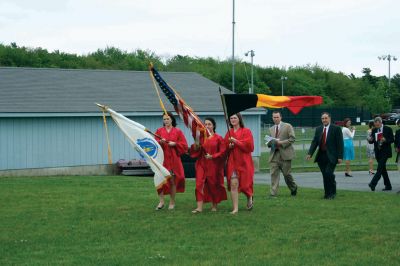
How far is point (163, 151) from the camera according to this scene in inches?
603

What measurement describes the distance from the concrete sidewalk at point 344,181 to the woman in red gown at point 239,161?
632cm

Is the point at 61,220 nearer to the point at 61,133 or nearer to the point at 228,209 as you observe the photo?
the point at 228,209

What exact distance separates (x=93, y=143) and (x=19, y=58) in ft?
172

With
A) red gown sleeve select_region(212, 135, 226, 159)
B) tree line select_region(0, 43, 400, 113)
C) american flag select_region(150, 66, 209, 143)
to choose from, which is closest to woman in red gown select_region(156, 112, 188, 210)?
american flag select_region(150, 66, 209, 143)

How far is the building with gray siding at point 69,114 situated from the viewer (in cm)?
2694

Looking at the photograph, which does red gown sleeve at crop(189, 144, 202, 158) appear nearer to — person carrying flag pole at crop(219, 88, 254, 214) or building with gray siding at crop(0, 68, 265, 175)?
person carrying flag pole at crop(219, 88, 254, 214)

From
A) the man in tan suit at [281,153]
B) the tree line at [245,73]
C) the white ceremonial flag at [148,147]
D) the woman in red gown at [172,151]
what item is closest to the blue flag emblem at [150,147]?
the white ceremonial flag at [148,147]

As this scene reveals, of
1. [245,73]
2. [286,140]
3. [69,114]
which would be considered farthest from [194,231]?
[245,73]

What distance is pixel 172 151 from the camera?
15.3 metres

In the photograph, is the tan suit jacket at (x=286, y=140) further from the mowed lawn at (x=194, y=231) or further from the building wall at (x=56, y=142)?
the building wall at (x=56, y=142)

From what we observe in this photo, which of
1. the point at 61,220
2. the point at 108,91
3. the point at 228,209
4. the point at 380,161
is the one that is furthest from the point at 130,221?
the point at 108,91

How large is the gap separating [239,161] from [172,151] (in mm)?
1355

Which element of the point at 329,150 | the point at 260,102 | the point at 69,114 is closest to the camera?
the point at 260,102

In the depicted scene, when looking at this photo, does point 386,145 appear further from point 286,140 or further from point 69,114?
point 69,114
